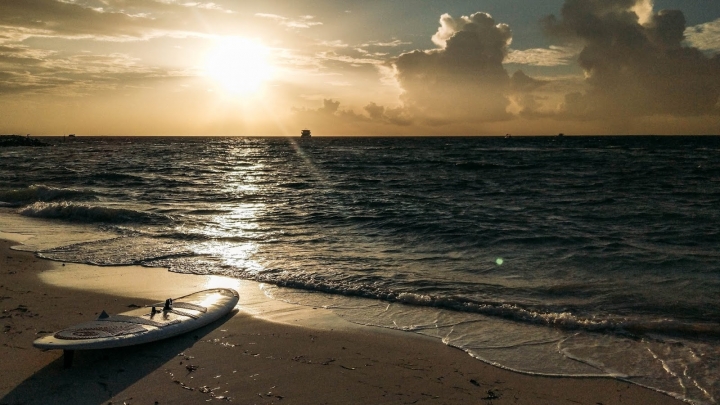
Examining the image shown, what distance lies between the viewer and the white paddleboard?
223 inches

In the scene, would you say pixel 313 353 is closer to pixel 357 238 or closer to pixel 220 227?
pixel 357 238

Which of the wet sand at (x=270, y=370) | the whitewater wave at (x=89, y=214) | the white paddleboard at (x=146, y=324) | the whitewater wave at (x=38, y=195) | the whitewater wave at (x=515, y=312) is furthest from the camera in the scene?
the whitewater wave at (x=38, y=195)

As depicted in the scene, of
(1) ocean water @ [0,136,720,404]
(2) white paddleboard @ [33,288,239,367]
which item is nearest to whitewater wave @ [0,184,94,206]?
(1) ocean water @ [0,136,720,404]

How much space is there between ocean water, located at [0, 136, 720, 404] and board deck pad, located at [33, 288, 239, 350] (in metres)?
1.36

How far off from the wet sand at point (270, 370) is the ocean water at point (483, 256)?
0.48m

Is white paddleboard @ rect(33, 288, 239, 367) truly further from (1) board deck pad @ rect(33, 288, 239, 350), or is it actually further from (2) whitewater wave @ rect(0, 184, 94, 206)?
(2) whitewater wave @ rect(0, 184, 94, 206)

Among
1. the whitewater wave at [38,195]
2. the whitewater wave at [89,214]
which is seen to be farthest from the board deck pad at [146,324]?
the whitewater wave at [38,195]

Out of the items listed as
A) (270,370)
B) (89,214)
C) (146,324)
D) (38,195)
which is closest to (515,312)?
(270,370)

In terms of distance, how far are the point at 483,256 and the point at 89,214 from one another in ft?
44.1

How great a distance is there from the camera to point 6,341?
6160mm

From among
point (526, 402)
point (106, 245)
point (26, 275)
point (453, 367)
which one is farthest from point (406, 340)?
point (106, 245)

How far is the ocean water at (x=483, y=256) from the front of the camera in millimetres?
6684

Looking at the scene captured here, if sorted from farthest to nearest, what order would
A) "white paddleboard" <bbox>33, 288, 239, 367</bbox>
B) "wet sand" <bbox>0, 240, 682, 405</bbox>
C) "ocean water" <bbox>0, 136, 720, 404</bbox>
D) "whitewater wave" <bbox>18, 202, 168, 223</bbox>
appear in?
"whitewater wave" <bbox>18, 202, 168, 223</bbox>, "ocean water" <bbox>0, 136, 720, 404</bbox>, "white paddleboard" <bbox>33, 288, 239, 367</bbox>, "wet sand" <bbox>0, 240, 682, 405</bbox>

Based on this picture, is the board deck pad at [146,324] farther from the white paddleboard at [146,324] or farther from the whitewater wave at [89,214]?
the whitewater wave at [89,214]
